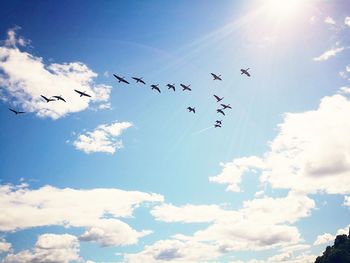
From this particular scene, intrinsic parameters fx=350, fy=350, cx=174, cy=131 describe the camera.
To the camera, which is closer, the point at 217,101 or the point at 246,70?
the point at 246,70

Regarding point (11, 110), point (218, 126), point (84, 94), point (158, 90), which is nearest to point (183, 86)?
point (158, 90)

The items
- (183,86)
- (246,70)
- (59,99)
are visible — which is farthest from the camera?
(183,86)

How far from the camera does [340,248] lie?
14500 cm

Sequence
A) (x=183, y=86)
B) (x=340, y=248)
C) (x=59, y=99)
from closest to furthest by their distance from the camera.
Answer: (x=59, y=99) → (x=183, y=86) → (x=340, y=248)

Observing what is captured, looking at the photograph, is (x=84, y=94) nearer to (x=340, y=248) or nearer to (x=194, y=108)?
(x=194, y=108)

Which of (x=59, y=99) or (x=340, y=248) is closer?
(x=59, y=99)

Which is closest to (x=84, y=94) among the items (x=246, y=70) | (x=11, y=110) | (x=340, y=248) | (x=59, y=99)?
(x=59, y=99)

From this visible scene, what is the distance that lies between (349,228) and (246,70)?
119899 mm

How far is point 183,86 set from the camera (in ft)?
237

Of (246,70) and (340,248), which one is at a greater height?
(246,70)

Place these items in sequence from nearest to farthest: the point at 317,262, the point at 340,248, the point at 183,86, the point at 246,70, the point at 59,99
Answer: the point at 59,99 < the point at 246,70 < the point at 183,86 < the point at 340,248 < the point at 317,262

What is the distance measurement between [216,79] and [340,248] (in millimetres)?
112560

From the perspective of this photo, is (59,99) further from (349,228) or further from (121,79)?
(349,228)

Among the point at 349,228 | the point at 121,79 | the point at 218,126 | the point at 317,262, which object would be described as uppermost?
the point at 121,79
